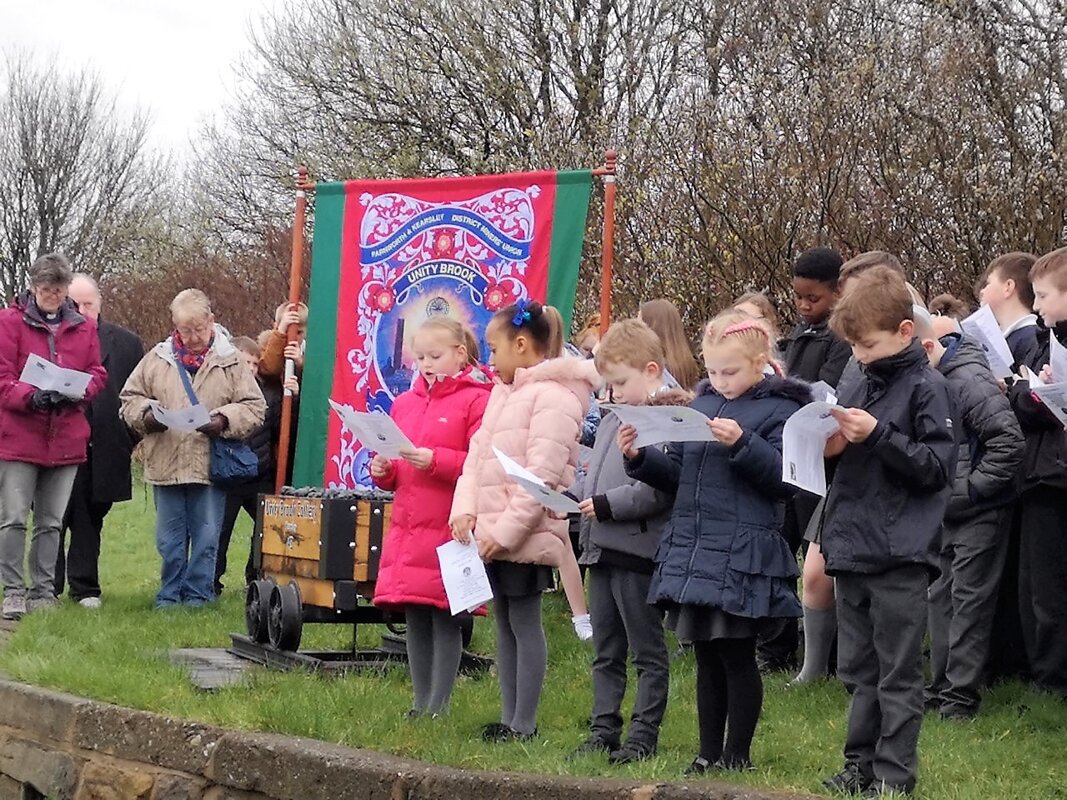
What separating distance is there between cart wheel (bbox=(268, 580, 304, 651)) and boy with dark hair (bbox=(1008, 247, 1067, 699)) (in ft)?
10.9

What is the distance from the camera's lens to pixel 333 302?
844 centimetres

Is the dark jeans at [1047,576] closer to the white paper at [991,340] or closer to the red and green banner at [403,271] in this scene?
the white paper at [991,340]

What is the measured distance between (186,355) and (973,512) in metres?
5.10

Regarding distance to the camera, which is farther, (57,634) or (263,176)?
(263,176)

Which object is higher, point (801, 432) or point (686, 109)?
point (686, 109)

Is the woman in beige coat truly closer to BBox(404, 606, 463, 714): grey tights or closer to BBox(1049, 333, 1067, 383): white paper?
BBox(404, 606, 463, 714): grey tights

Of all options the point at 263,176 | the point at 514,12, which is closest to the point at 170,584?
the point at 514,12

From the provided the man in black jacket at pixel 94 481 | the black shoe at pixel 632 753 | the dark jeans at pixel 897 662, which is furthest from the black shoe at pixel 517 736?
the man in black jacket at pixel 94 481

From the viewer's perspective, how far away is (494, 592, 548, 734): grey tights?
5.97 m

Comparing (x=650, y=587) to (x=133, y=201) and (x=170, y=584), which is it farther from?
(x=133, y=201)

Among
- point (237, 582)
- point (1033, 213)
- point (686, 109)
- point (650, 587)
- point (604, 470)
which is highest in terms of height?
point (686, 109)

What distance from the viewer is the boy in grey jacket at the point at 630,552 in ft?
18.2

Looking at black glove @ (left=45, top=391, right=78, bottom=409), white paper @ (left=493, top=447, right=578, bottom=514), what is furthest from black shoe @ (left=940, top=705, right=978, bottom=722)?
black glove @ (left=45, top=391, right=78, bottom=409)

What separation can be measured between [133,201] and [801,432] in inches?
1339
